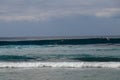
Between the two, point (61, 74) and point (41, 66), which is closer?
point (61, 74)

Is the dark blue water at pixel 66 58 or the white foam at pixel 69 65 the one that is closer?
the white foam at pixel 69 65

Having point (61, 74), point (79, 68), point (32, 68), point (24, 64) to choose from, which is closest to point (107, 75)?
point (61, 74)

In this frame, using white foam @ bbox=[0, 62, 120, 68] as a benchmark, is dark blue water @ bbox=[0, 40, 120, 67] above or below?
below

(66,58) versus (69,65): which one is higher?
(69,65)

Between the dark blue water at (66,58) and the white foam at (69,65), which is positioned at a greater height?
the white foam at (69,65)

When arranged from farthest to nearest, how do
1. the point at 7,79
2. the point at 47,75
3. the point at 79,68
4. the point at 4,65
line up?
the point at 4,65
the point at 79,68
the point at 47,75
the point at 7,79

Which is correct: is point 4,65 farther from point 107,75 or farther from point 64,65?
point 107,75

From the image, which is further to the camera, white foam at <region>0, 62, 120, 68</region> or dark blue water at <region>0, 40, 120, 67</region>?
dark blue water at <region>0, 40, 120, 67</region>

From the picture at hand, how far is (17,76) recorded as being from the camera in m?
23.3

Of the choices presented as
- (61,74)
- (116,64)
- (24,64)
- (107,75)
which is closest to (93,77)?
(107,75)

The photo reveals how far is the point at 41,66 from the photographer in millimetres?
29312

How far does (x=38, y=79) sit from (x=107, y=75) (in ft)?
14.0

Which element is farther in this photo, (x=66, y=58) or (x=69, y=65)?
(x=66, y=58)

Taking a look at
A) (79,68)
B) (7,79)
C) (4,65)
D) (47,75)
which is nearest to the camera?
(7,79)
